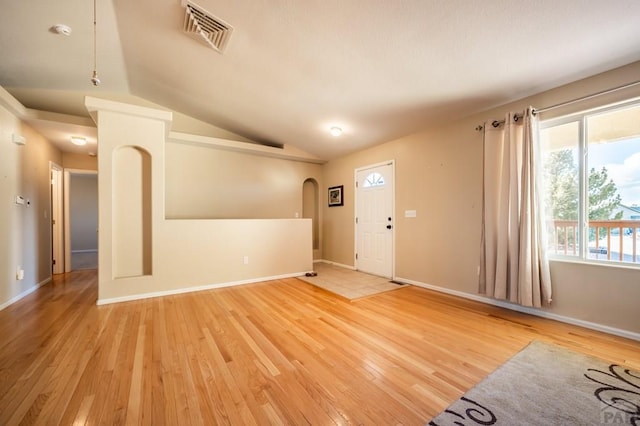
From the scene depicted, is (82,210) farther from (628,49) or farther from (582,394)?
(628,49)

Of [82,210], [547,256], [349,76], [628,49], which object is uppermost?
[349,76]

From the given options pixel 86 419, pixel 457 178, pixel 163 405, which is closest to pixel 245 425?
pixel 163 405

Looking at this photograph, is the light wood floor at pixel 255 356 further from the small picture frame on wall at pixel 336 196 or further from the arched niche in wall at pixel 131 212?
→ the small picture frame on wall at pixel 336 196

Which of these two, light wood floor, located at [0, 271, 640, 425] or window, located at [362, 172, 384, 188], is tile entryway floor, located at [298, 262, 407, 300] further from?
window, located at [362, 172, 384, 188]

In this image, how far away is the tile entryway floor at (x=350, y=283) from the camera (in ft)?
12.2

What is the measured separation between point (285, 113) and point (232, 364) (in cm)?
359

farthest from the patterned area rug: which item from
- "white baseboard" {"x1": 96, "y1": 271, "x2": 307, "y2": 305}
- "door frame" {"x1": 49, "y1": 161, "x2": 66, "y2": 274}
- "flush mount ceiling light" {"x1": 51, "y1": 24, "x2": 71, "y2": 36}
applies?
"door frame" {"x1": 49, "y1": 161, "x2": 66, "y2": 274}

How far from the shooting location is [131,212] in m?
3.48

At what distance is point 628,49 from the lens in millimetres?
2133

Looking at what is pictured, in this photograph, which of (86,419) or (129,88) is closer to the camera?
(86,419)

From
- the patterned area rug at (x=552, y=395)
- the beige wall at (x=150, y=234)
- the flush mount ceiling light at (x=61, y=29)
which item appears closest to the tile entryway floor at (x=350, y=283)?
the beige wall at (x=150, y=234)

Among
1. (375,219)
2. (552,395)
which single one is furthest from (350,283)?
(552,395)

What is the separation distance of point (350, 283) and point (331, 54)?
3293 mm

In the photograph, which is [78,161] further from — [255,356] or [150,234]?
[255,356]
